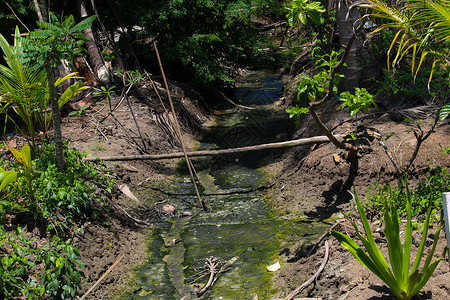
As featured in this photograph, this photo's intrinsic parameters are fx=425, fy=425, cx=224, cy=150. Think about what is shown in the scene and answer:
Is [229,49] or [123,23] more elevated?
[123,23]

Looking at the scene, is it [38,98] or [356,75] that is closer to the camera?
[38,98]

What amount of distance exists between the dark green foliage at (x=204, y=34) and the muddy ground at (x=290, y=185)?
6.24ft

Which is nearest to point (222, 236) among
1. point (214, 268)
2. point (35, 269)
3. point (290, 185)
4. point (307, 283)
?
point (214, 268)

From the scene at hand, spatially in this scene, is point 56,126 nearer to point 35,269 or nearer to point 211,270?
point 35,269

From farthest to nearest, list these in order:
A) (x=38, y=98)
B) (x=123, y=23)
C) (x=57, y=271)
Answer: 1. (x=123, y=23)
2. (x=38, y=98)
3. (x=57, y=271)

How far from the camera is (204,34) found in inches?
367

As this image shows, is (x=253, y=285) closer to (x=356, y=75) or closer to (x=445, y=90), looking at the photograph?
(x=445, y=90)

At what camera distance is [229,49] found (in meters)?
9.74

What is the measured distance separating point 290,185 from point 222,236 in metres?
1.33

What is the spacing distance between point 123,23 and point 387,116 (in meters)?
6.37

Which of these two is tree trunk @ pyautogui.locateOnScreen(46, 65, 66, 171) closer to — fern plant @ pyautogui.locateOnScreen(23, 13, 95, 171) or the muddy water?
fern plant @ pyautogui.locateOnScreen(23, 13, 95, 171)

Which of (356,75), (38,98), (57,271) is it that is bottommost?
(57,271)

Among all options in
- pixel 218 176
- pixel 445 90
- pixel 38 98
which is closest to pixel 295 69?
pixel 218 176

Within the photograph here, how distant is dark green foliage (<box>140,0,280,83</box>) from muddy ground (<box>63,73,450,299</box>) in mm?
1902
